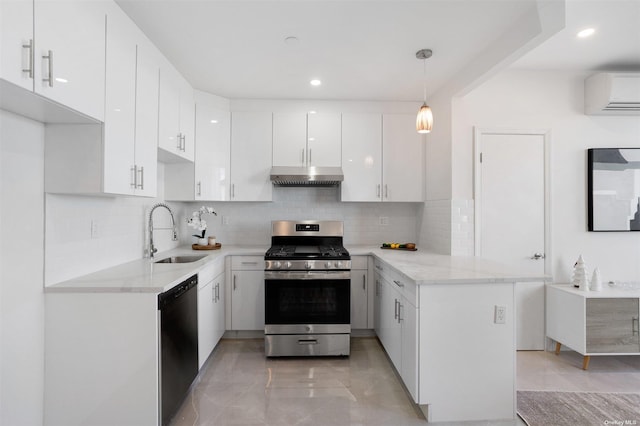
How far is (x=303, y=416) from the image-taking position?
213 centimetres

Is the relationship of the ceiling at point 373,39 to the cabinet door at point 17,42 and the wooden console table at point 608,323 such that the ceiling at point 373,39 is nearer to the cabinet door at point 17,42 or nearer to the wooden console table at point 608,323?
the cabinet door at point 17,42

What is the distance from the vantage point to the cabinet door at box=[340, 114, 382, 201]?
3.61 m

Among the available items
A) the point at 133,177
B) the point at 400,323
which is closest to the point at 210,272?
the point at 133,177

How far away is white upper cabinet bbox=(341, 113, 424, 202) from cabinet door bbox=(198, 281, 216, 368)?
1.71 metres

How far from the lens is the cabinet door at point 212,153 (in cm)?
341

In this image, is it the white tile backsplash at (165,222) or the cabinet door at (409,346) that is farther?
the cabinet door at (409,346)

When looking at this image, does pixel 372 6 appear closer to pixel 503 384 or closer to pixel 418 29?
pixel 418 29

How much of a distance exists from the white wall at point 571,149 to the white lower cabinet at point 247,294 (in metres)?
2.84

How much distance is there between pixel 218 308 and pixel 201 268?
2.50ft

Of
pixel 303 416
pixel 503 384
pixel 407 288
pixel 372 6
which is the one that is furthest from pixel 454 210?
pixel 303 416

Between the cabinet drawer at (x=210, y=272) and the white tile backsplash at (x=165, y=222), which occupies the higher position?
the white tile backsplash at (x=165, y=222)

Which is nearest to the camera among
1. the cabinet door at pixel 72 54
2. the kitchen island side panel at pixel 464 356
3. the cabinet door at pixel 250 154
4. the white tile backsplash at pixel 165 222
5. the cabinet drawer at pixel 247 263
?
the cabinet door at pixel 72 54

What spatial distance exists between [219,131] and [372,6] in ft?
6.93

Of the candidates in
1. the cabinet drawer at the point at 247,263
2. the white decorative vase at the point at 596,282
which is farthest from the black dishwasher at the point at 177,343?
the white decorative vase at the point at 596,282
